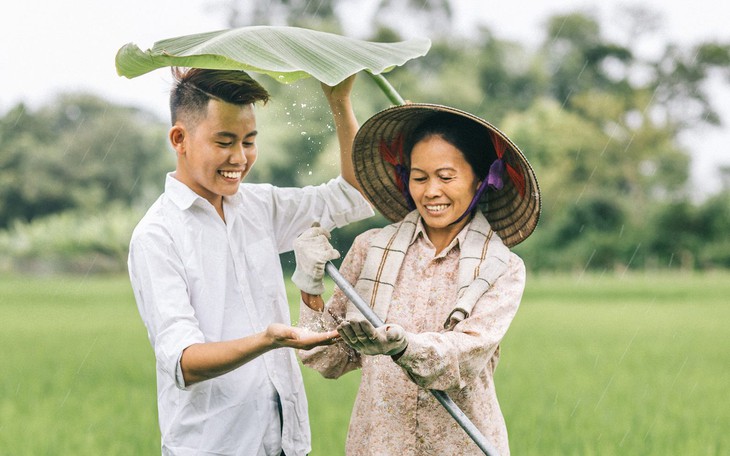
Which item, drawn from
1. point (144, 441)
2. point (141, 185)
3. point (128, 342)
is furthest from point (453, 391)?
point (141, 185)

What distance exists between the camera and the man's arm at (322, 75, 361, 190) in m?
2.91

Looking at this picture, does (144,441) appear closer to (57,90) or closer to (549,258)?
(549,258)

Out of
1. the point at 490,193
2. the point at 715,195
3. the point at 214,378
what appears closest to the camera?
the point at 214,378

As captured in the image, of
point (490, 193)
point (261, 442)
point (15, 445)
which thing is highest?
point (490, 193)

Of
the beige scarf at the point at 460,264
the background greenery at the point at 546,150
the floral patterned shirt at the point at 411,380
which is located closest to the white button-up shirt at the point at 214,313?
the floral patterned shirt at the point at 411,380

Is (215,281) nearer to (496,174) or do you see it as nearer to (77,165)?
(496,174)

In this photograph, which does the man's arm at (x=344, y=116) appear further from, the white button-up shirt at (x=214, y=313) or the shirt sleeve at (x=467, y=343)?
the shirt sleeve at (x=467, y=343)

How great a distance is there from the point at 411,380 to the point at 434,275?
1.04 feet

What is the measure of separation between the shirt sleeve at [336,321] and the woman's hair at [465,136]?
0.35m

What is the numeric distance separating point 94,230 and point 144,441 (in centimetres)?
2609

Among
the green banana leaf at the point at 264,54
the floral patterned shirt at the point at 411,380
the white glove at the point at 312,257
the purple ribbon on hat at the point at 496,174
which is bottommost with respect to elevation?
the floral patterned shirt at the point at 411,380

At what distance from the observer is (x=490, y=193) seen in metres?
2.88

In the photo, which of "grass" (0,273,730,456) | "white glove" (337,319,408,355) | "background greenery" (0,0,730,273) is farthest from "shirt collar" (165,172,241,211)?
"background greenery" (0,0,730,273)

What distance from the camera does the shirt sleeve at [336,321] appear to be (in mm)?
2682
